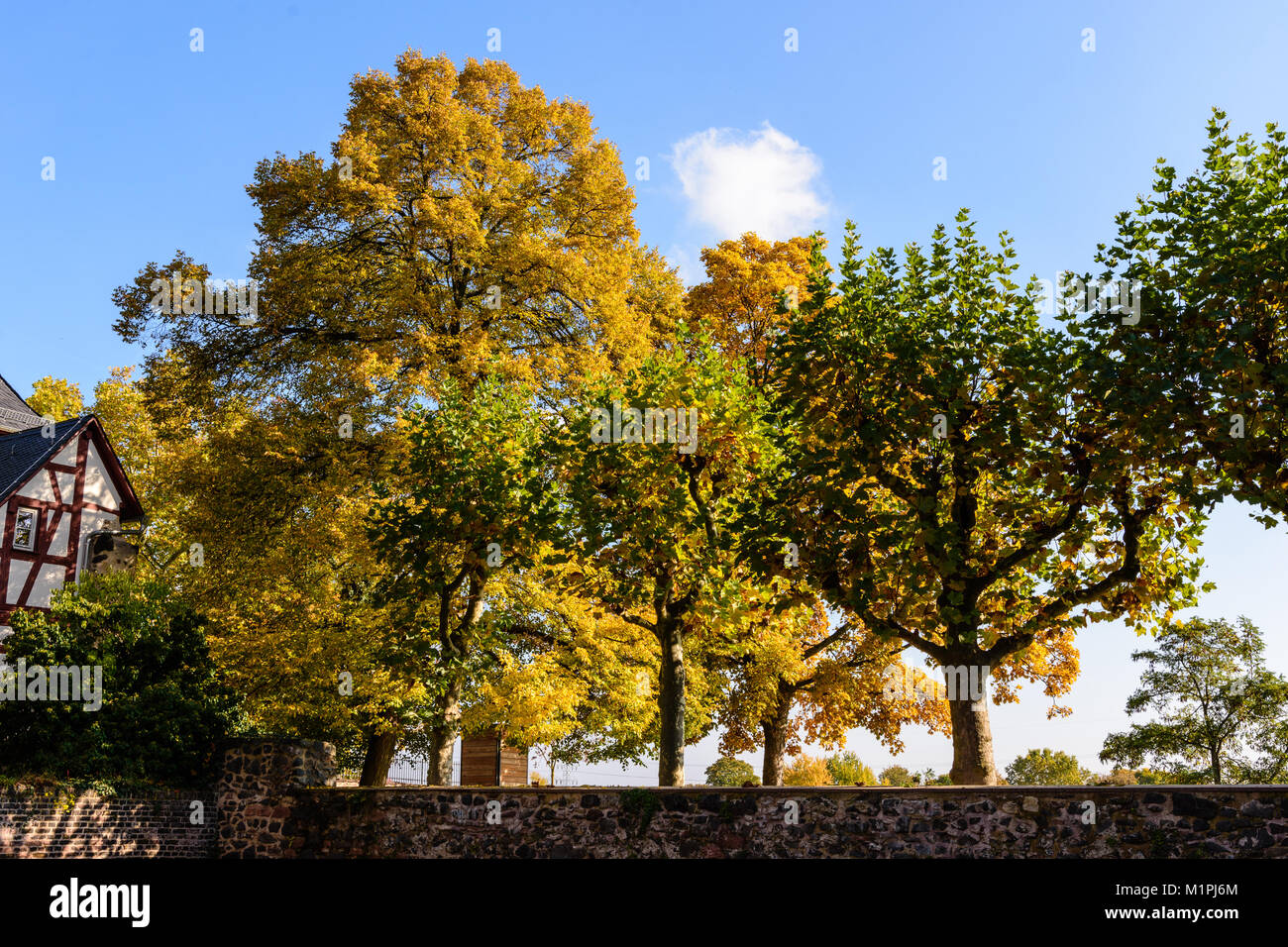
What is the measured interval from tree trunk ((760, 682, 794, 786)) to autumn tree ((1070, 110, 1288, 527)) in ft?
56.7

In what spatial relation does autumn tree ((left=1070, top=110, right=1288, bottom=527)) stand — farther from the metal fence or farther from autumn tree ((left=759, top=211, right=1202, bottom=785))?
the metal fence

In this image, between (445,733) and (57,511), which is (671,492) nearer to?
(445,733)

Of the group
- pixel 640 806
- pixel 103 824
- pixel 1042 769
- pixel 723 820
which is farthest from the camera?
pixel 1042 769

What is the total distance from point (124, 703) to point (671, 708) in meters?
10.7

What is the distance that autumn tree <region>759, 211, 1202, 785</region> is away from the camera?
17.1m

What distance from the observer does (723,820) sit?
52.1 feet

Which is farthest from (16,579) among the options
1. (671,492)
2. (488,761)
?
(671,492)

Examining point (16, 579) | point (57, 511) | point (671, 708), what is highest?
point (57, 511)

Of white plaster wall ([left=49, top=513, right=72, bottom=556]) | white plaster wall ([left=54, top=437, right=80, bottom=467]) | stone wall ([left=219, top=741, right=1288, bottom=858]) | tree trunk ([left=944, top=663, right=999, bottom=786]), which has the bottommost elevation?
stone wall ([left=219, top=741, right=1288, bottom=858])

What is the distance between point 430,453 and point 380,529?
6.14ft

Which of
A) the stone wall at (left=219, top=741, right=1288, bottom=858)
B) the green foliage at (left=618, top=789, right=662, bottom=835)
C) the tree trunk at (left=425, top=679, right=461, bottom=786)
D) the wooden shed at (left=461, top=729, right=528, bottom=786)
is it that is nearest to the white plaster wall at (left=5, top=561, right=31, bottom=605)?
the stone wall at (left=219, top=741, right=1288, bottom=858)

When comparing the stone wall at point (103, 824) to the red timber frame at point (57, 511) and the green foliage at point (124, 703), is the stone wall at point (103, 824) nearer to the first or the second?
the green foliage at point (124, 703)

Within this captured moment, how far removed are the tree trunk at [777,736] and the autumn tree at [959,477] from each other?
13.7 metres

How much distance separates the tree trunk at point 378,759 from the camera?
26094 millimetres
